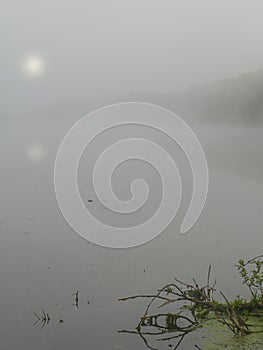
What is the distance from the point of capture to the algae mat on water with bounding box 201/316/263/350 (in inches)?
73.6

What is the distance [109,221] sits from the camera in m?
2.46

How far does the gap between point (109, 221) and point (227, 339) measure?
795 millimetres

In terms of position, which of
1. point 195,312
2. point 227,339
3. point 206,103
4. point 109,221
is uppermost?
point 206,103

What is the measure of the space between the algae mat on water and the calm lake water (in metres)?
0.30

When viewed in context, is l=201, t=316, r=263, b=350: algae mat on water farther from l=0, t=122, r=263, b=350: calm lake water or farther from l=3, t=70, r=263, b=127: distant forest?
l=3, t=70, r=263, b=127: distant forest

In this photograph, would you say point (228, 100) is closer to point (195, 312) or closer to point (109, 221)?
point (109, 221)

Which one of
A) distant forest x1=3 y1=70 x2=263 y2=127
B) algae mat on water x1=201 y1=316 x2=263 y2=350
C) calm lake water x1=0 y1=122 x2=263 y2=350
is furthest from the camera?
distant forest x1=3 y1=70 x2=263 y2=127

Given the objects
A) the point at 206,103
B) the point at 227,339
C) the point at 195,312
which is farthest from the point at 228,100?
the point at 227,339

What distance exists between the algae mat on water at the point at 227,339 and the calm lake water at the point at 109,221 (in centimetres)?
30

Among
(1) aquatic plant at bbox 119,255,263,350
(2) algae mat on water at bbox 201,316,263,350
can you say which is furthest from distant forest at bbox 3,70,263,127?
(2) algae mat on water at bbox 201,316,263,350

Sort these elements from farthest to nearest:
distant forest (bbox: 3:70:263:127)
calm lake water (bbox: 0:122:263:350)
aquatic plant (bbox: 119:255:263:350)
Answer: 1. distant forest (bbox: 3:70:263:127)
2. calm lake water (bbox: 0:122:263:350)
3. aquatic plant (bbox: 119:255:263:350)

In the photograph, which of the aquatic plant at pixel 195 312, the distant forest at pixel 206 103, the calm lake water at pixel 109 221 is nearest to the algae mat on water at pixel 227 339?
the aquatic plant at pixel 195 312

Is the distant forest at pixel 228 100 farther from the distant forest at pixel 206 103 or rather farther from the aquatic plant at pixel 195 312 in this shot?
the aquatic plant at pixel 195 312

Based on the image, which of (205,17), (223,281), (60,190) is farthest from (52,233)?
(205,17)
